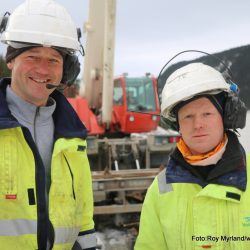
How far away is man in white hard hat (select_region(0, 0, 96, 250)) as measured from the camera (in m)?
1.99

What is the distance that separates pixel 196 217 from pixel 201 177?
0.64ft

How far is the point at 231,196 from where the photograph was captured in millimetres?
1922

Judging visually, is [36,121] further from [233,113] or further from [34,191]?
[233,113]

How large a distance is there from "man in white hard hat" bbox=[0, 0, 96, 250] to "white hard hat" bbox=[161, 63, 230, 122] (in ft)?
1.79

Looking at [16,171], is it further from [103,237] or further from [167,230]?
[103,237]

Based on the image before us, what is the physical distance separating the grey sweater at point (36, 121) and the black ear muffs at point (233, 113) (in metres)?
0.91

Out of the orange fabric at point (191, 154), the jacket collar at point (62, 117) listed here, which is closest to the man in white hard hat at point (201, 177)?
the orange fabric at point (191, 154)

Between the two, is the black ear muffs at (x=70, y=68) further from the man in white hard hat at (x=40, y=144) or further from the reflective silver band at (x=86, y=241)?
the reflective silver band at (x=86, y=241)

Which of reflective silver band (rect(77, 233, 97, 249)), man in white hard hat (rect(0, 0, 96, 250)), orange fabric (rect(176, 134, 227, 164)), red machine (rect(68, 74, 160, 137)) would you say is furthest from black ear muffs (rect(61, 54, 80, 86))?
red machine (rect(68, 74, 160, 137))

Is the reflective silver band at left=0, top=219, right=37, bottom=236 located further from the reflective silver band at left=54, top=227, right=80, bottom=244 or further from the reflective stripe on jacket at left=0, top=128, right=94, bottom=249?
the reflective silver band at left=54, top=227, right=80, bottom=244

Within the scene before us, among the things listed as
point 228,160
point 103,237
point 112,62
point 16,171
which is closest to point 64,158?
point 16,171

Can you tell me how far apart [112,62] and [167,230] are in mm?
5504

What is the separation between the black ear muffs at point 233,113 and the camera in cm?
212

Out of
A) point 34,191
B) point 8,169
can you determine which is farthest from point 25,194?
point 8,169
